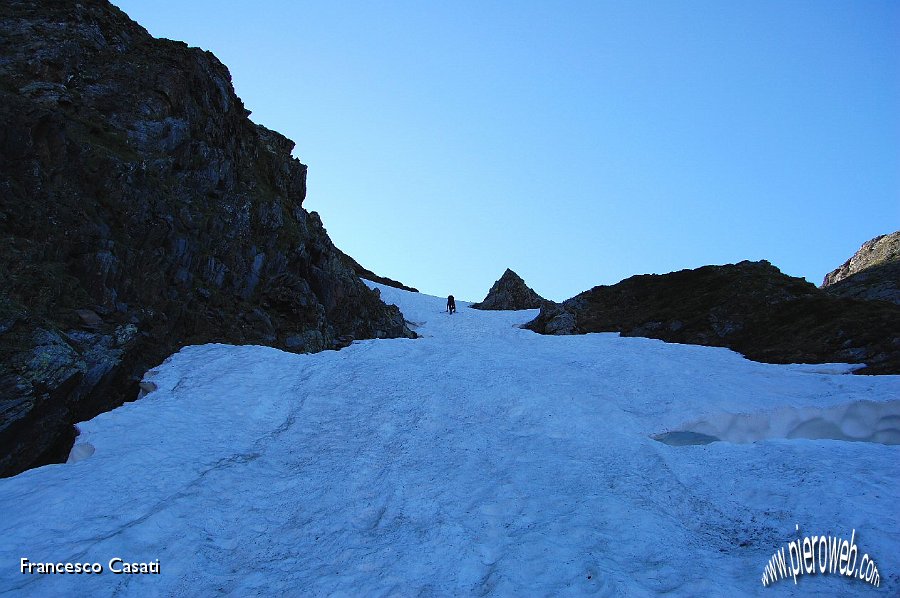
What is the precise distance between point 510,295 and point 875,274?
3938cm

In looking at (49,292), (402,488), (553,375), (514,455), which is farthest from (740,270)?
(49,292)

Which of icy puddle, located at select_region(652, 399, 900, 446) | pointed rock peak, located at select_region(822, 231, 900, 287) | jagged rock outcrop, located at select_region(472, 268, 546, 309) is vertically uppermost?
pointed rock peak, located at select_region(822, 231, 900, 287)

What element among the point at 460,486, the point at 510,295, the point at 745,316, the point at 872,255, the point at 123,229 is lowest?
the point at 460,486

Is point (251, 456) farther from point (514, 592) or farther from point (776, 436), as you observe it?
point (776, 436)

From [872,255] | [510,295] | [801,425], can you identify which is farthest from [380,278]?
[801,425]

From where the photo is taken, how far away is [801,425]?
52.6 ft

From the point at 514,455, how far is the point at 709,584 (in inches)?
247

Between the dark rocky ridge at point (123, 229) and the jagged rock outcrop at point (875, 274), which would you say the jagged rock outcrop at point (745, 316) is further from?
the dark rocky ridge at point (123, 229)

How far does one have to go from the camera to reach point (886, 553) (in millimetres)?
8172

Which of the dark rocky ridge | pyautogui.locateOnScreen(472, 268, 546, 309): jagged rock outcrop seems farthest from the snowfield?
pyautogui.locateOnScreen(472, 268, 546, 309): jagged rock outcrop

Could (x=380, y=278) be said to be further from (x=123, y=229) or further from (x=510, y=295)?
(x=123, y=229)

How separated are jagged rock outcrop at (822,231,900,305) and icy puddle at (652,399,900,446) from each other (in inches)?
995

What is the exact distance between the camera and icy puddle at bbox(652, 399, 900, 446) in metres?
15.2

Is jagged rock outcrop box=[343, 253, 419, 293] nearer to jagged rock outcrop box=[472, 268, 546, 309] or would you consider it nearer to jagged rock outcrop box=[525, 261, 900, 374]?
jagged rock outcrop box=[472, 268, 546, 309]
